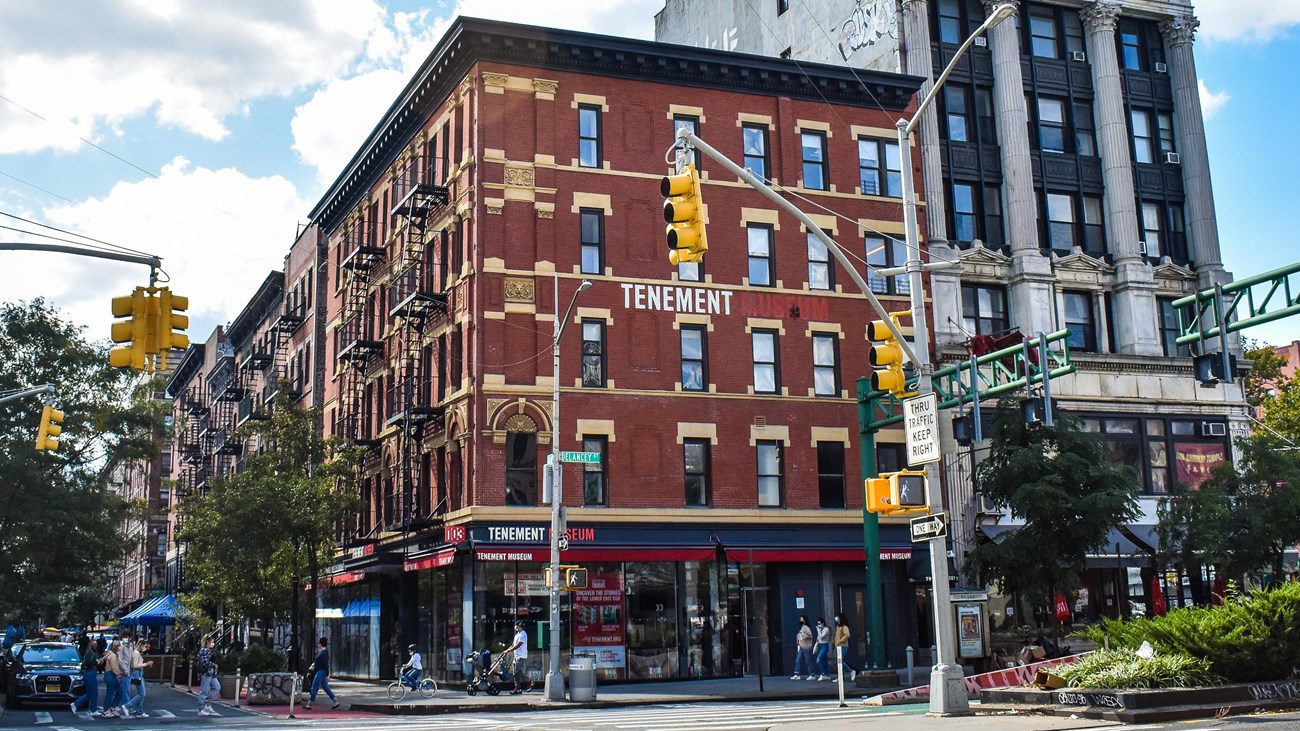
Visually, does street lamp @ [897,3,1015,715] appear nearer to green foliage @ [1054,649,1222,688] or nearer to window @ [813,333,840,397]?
green foliage @ [1054,649,1222,688]

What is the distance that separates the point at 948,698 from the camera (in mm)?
19406

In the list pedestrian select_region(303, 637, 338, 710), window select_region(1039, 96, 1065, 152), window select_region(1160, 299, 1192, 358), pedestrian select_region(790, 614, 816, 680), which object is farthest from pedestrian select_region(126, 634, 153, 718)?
window select_region(1160, 299, 1192, 358)

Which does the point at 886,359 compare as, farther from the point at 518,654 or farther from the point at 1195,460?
the point at 1195,460

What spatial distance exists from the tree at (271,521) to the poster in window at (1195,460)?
2822 centimetres

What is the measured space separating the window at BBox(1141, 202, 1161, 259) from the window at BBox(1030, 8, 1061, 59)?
645cm

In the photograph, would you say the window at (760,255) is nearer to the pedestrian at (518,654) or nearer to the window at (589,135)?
the window at (589,135)

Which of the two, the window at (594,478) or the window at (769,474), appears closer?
the window at (594,478)

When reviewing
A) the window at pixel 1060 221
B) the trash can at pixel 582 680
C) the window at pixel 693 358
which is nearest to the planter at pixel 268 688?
the trash can at pixel 582 680

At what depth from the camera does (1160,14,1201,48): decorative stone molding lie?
4759 cm

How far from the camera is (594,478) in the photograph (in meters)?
37.7

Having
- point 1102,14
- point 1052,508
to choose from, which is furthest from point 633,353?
point 1102,14

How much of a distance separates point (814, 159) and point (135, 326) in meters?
28.9

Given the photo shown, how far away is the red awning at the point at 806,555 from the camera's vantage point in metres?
37.8

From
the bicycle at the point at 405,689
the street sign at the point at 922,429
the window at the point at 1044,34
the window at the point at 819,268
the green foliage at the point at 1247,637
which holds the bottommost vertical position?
the bicycle at the point at 405,689
